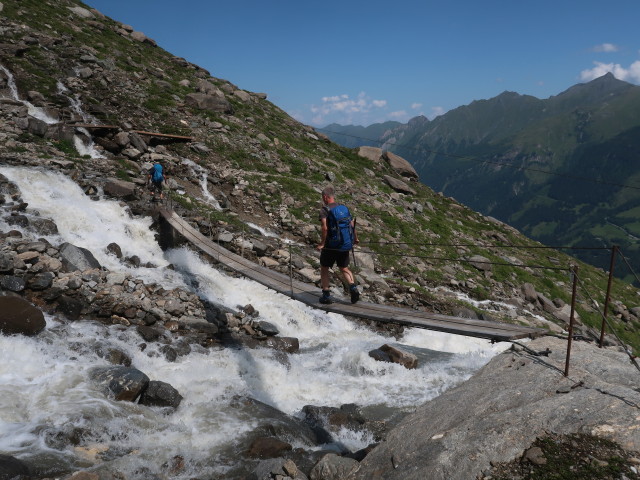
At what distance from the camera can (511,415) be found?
6785 mm

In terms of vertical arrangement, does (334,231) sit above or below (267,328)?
above

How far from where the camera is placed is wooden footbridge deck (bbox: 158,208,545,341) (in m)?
9.85

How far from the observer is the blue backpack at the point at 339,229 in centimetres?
1098

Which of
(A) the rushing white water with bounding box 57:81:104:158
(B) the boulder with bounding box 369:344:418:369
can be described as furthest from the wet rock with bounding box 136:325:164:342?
(A) the rushing white water with bounding box 57:81:104:158

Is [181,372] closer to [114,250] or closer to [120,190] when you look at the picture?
[114,250]

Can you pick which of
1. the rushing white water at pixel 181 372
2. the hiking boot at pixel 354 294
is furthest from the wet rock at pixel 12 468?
the hiking boot at pixel 354 294

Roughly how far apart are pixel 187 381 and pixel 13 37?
36.9m

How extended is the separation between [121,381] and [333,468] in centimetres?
589

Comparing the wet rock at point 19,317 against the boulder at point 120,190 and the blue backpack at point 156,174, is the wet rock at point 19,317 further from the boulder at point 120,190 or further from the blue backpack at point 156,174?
the blue backpack at point 156,174

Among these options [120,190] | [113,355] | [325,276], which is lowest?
[113,355]

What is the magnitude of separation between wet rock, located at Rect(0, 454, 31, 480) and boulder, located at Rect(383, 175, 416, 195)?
121 feet

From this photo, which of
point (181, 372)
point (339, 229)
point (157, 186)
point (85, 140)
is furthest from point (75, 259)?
point (85, 140)

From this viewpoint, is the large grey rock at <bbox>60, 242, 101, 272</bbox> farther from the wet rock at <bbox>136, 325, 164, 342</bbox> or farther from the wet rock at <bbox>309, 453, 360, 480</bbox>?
the wet rock at <bbox>309, 453, 360, 480</bbox>

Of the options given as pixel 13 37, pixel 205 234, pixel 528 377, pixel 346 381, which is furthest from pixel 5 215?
pixel 13 37
